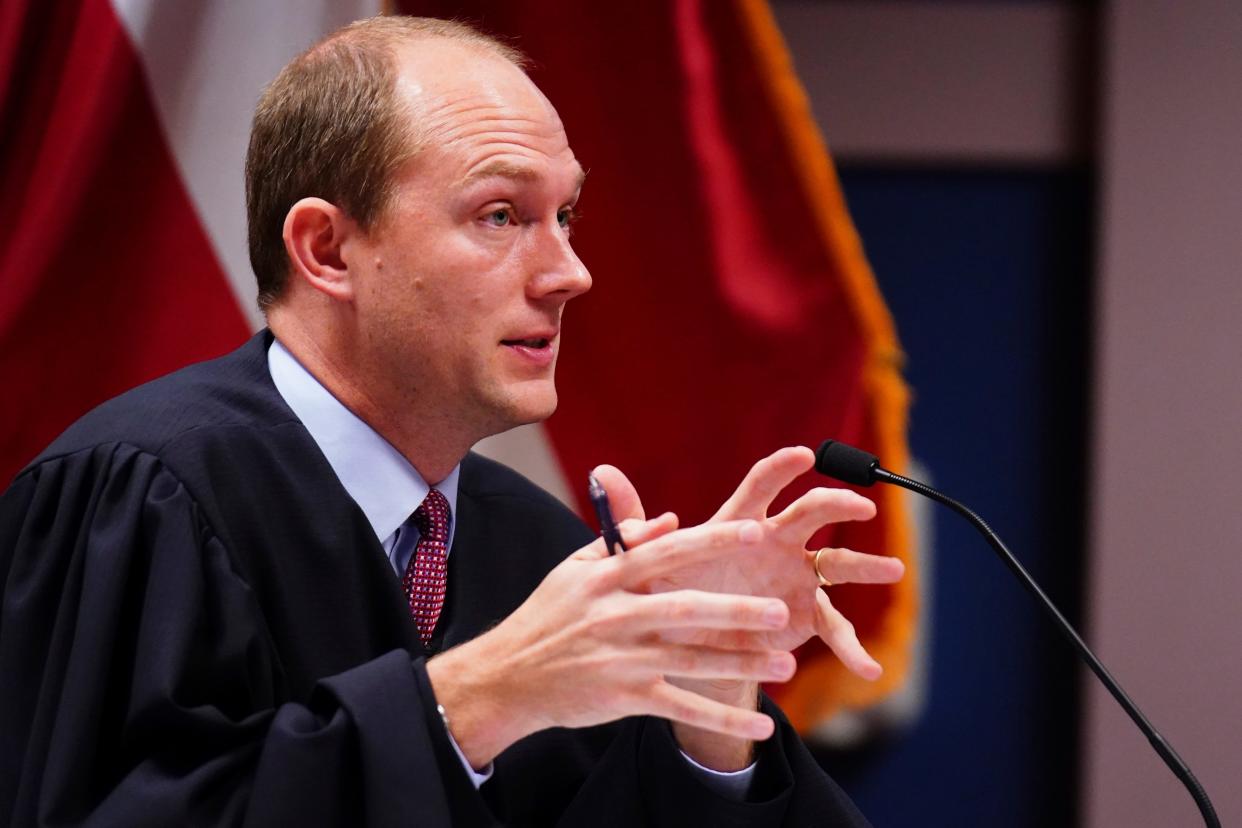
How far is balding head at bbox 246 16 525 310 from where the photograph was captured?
1248 millimetres

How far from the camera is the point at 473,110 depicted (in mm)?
1254

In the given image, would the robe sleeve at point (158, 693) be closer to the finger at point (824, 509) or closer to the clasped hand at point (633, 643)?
the clasped hand at point (633, 643)

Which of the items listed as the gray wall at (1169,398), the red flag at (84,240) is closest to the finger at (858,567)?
the red flag at (84,240)

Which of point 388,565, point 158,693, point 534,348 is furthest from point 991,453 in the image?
point 158,693

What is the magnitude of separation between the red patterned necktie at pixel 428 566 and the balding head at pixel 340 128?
0.26m

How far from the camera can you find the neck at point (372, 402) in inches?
50.7

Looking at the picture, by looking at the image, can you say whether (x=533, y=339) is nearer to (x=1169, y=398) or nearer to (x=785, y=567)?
(x=785, y=567)

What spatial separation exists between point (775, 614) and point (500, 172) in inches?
20.4

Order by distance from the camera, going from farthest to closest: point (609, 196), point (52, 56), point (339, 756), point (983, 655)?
point (983, 655) < point (609, 196) < point (52, 56) < point (339, 756)

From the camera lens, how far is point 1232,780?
2.14 m

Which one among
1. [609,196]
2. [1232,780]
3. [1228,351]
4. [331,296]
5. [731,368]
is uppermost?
[331,296]

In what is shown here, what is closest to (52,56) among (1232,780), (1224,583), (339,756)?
(339,756)

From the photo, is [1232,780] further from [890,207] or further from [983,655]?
[890,207]

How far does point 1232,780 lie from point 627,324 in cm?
117
